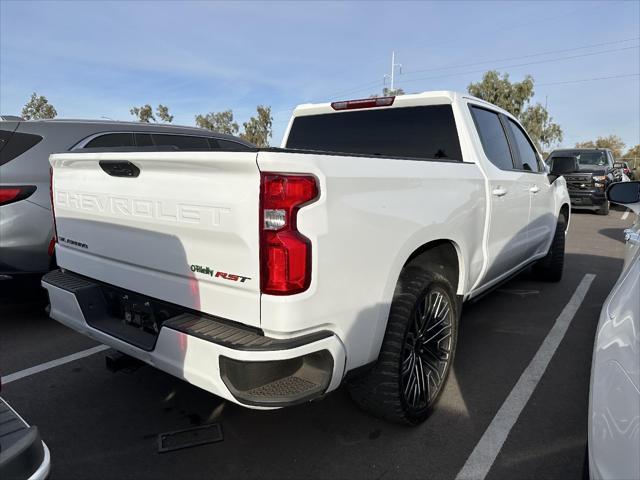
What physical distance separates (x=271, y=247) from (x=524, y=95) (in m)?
38.5

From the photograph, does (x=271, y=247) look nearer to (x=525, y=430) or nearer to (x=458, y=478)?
(x=458, y=478)

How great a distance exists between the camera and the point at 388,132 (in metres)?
3.70

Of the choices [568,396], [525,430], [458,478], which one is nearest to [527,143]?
[568,396]

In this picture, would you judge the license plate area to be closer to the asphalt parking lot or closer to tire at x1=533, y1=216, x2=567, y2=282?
the asphalt parking lot

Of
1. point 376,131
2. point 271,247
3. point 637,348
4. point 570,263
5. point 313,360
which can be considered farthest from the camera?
point 570,263

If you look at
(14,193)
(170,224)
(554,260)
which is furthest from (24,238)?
(554,260)

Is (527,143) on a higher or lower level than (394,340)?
higher

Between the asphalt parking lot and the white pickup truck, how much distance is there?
263mm

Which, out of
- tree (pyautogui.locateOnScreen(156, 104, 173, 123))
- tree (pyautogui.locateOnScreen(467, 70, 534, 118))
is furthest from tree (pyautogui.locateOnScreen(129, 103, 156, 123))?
tree (pyautogui.locateOnScreen(467, 70, 534, 118))

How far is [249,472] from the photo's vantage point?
2354 mm

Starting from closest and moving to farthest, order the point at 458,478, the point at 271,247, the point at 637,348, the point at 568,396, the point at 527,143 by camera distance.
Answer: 1. the point at 637,348
2. the point at 271,247
3. the point at 458,478
4. the point at 568,396
5. the point at 527,143

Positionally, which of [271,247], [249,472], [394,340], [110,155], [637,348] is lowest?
[249,472]

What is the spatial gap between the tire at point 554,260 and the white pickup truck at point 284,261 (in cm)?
260

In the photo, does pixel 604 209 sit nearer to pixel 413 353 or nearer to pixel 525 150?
pixel 525 150
